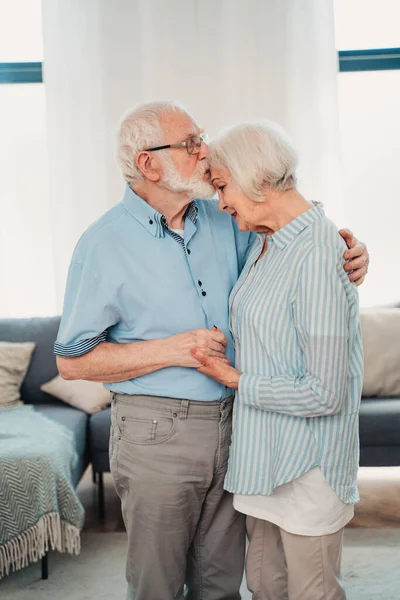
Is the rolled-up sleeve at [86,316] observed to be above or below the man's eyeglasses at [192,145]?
below

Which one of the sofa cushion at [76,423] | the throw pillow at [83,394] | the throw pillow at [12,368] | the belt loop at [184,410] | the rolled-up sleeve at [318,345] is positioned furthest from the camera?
the throw pillow at [12,368]

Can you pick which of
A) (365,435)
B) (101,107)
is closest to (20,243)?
(101,107)

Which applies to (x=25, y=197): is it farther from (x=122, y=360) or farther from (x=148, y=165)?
(x=122, y=360)

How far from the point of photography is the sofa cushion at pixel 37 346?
376cm

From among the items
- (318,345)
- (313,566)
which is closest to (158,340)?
(318,345)

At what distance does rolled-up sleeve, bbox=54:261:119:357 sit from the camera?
1.79 metres

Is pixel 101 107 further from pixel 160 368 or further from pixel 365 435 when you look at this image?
pixel 160 368

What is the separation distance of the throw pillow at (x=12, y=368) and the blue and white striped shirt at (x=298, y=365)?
2119mm

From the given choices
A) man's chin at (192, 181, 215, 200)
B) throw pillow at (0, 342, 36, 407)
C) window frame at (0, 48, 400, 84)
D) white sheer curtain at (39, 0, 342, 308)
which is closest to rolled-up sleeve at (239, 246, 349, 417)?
man's chin at (192, 181, 215, 200)

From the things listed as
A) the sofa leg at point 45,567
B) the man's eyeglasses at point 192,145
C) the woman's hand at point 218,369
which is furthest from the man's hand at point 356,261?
the sofa leg at point 45,567

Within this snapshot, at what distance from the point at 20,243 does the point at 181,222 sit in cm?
272

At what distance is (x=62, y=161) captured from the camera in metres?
4.28

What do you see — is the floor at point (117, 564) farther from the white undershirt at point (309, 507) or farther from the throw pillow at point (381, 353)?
the white undershirt at point (309, 507)

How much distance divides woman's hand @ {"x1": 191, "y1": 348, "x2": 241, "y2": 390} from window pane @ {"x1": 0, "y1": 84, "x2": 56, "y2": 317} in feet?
9.33
